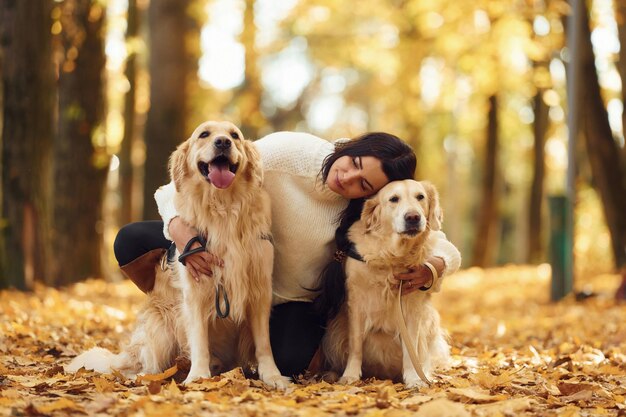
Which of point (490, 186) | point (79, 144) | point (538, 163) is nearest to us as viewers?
point (79, 144)

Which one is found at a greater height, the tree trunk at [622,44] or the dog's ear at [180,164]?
the tree trunk at [622,44]

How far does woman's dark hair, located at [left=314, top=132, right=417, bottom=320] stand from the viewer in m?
4.28

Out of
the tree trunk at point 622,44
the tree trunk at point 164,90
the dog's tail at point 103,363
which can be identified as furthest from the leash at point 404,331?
the tree trunk at point 622,44

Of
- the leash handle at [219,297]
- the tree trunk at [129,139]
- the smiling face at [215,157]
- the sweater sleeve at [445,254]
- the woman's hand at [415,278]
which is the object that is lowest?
the leash handle at [219,297]

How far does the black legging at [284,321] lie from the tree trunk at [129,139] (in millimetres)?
9564

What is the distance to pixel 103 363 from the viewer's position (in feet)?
14.1

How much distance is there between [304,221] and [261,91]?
37.6 ft

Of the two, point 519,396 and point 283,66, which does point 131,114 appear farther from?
point 519,396

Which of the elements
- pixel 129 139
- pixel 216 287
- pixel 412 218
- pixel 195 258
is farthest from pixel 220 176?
pixel 129 139

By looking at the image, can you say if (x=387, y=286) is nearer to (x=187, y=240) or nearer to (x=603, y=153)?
(x=187, y=240)

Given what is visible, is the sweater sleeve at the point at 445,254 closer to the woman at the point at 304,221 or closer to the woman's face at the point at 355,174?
the woman at the point at 304,221

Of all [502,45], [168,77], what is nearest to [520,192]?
[502,45]

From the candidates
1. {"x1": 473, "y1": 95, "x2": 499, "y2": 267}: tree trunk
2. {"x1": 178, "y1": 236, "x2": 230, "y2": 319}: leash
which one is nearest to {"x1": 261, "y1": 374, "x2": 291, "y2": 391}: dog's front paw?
{"x1": 178, "y1": 236, "x2": 230, "y2": 319}: leash

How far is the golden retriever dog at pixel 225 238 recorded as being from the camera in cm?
400
